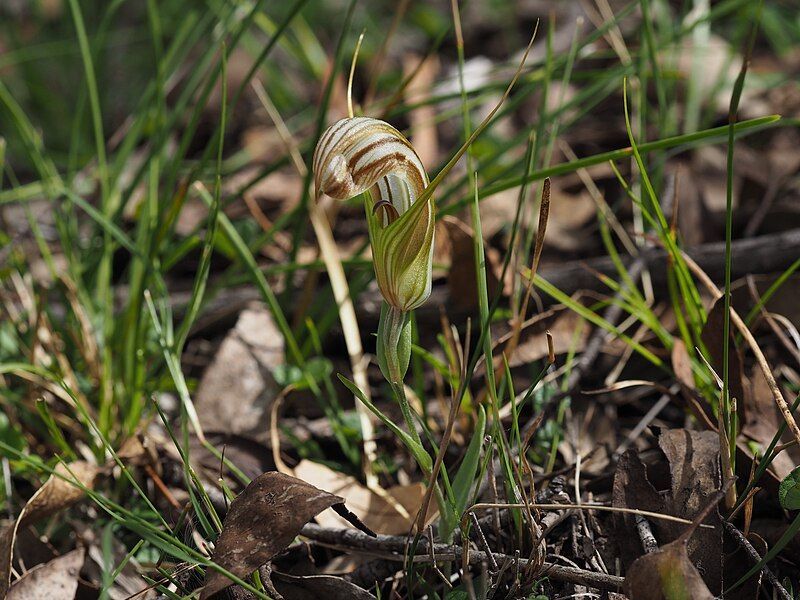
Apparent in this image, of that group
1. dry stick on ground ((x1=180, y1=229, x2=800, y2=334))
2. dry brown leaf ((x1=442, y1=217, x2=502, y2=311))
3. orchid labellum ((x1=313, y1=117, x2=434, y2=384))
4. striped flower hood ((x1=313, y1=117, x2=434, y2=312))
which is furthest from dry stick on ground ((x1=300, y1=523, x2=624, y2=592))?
dry brown leaf ((x1=442, y1=217, x2=502, y2=311))

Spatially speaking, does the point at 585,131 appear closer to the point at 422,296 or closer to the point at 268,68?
the point at 268,68

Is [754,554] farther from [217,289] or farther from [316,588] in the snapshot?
[217,289]

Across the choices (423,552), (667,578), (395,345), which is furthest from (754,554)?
(395,345)

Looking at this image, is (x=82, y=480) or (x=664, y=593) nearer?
(x=664, y=593)

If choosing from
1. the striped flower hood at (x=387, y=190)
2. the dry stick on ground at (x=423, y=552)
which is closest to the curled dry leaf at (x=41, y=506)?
the dry stick on ground at (x=423, y=552)

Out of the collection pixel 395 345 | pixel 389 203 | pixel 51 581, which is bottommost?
pixel 51 581

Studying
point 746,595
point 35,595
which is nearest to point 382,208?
point 746,595
